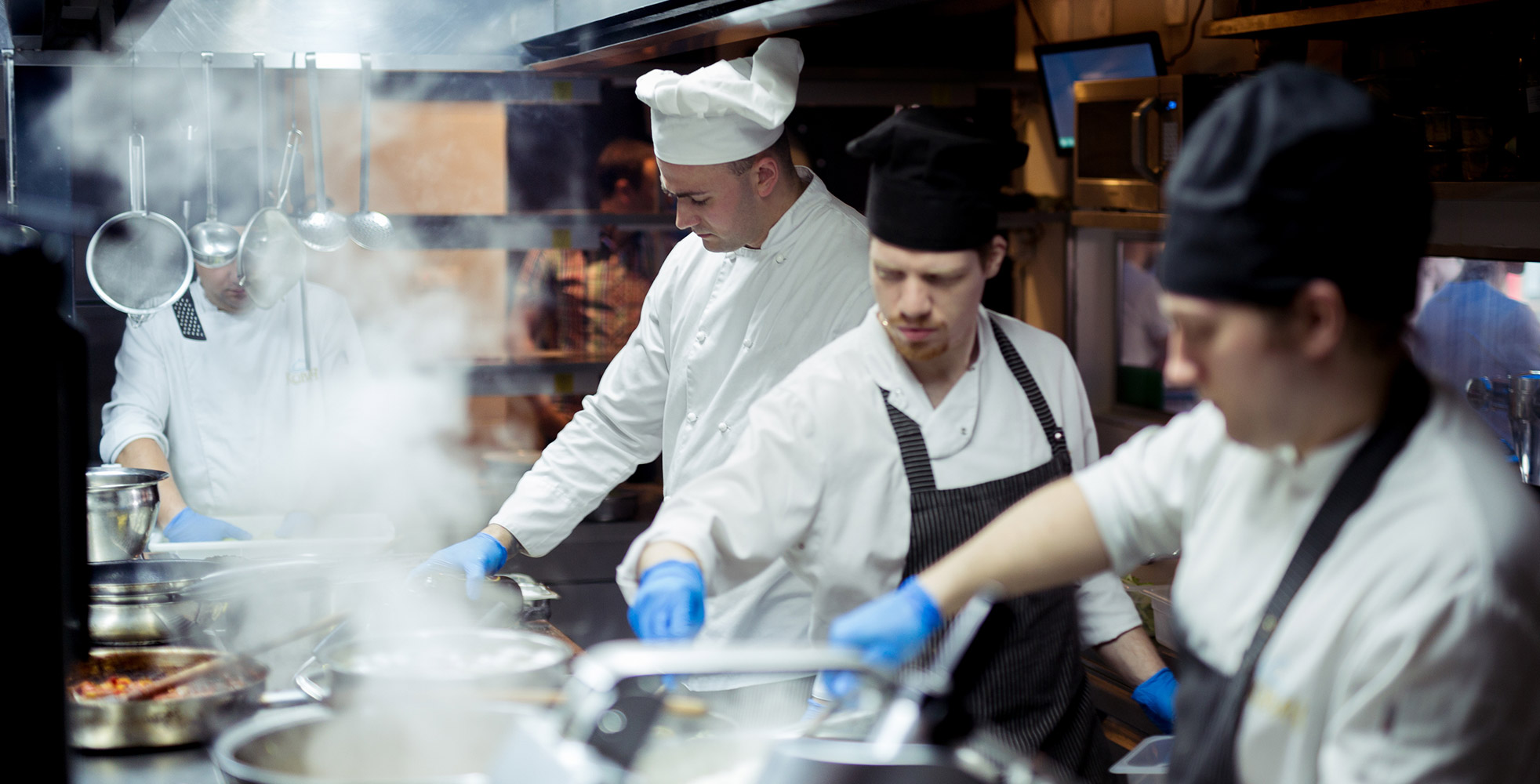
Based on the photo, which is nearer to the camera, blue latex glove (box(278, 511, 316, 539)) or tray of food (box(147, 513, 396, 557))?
tray of food (box(147, 513, 396, 557))

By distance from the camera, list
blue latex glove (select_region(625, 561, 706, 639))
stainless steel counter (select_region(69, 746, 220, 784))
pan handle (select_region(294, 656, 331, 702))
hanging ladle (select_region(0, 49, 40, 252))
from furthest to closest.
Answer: hanging ladle (select_region(0, 49, 40, 252)) < pan handle (select_region(294, 656, 331, 702)) < stainless steel counter (select_region(69, 746, 220, 784)) < blue latex glove (select_region(625, 561, 706, 639))

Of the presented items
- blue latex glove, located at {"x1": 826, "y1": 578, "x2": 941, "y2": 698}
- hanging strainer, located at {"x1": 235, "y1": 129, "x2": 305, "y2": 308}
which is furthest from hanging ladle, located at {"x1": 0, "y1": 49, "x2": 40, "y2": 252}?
blue latex glove, located at {"x1": 826, "y1": 578, "x2": 941, "y2": 698}

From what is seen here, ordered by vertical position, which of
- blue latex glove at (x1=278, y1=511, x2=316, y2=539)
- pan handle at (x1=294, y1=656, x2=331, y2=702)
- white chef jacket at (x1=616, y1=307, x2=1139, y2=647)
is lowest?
pan handle at (x1=294, y1=656, x2=331, y2=702)

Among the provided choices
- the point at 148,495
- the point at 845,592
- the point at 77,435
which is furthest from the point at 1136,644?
the point at 148,495

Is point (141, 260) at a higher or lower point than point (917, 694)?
higher

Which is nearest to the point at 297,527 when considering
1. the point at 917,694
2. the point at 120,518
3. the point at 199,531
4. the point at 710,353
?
the point at 199,531

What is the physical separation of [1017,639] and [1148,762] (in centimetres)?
20

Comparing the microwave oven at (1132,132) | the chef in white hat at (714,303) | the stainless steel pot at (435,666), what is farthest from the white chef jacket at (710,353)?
the microwave oven at (1132,132)

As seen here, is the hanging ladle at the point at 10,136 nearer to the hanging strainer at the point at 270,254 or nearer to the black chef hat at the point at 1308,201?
the hanging strainer at the point at 270,254

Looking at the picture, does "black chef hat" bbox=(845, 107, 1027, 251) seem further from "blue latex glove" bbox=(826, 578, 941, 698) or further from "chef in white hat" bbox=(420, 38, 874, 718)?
"chef in white hat" bbox=(420, 38, 874, 718)

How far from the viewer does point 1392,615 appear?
2.93 feet

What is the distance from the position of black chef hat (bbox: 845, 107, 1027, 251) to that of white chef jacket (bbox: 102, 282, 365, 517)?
2416mm

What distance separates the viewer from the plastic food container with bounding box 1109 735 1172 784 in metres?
1.33

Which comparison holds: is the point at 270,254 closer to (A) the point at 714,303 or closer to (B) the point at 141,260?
(B) the point at 141,260
